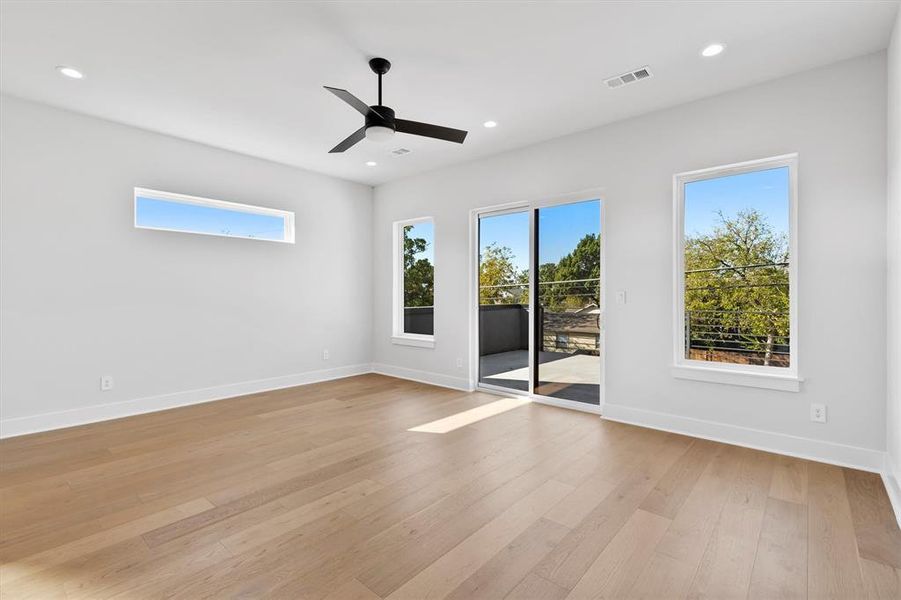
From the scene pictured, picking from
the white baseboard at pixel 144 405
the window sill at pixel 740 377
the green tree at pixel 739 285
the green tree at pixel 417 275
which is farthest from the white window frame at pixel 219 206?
the window sill at pixel 740 377

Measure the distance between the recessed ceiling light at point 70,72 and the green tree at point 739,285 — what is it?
16.4 ft

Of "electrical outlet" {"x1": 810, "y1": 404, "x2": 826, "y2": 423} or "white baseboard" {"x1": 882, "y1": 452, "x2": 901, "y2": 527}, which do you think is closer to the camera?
"white baseboard" {"x1": 882, "y1": 452, "x2": 901, "y2": 527}

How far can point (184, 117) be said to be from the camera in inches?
155

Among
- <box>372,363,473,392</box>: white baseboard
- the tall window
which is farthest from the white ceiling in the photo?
<box>372,363,473,392</box>: white baseboard

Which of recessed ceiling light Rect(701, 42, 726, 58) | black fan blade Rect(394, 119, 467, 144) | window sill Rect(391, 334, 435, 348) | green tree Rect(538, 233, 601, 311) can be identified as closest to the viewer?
recessed ceiling light Rect(701, 42, 726, 58)

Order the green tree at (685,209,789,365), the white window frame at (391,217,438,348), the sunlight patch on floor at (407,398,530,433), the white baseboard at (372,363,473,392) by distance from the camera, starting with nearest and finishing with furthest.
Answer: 1. the green tree at (685,209,789,365)
2. the sunlight patch on floor at (407,398,530,433)
3. the white baseboard at (372,363,473,392)
4. the white window frame at (391,217,438,348)

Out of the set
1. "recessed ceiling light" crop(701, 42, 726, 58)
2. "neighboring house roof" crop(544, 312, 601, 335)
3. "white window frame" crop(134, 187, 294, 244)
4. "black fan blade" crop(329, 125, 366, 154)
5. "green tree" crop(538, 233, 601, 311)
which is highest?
"recessed ceiling light" crop(701, 42, 726, 58)

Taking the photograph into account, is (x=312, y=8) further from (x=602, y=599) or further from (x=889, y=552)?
(x=889, y=552)

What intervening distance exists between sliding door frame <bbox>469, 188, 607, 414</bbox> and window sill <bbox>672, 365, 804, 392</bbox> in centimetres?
73

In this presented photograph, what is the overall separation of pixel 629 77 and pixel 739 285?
1.88 m

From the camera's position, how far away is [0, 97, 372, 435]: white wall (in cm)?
362

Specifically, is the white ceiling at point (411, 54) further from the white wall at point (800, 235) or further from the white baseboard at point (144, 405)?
the white baseboard at point (144, 405)

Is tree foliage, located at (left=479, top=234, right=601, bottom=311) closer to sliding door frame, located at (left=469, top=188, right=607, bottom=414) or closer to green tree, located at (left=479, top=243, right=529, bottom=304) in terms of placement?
green tree, located at (left=479, top=243, right=529, bottom=304)

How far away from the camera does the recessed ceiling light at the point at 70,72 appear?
309cm
